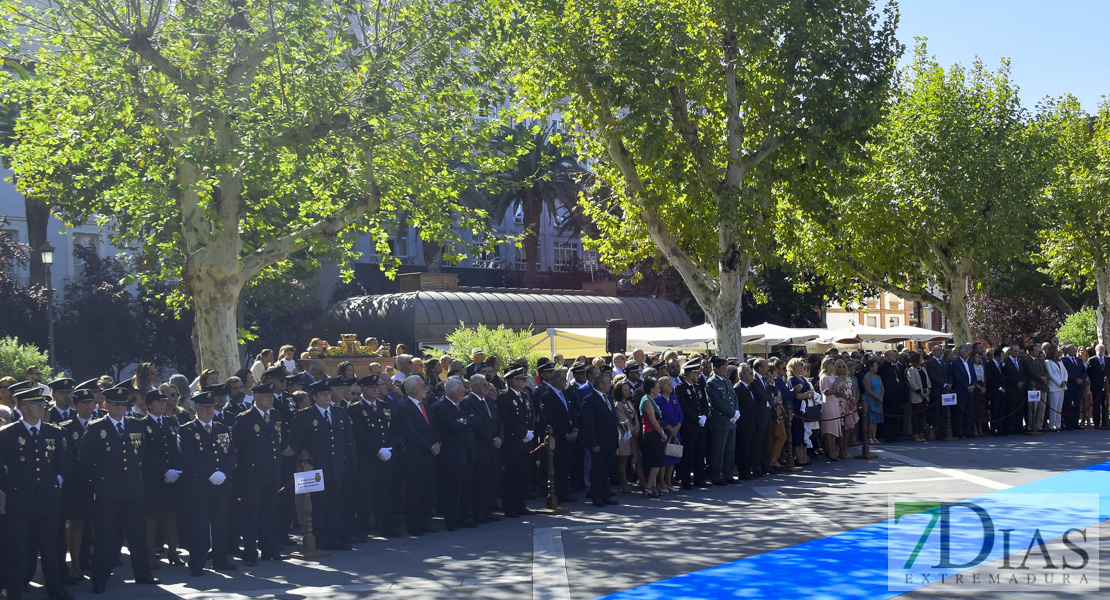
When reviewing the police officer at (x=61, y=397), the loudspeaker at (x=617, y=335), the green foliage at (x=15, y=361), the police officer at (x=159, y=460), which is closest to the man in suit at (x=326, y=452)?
the police officer at (x=159, y=460)

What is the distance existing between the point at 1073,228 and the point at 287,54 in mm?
25353

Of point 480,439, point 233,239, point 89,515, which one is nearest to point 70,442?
point 89,515

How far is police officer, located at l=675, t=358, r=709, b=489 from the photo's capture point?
15.1 m

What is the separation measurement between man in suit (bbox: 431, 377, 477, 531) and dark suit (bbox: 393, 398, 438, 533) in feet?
0.79

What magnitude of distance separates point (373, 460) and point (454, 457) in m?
1.03

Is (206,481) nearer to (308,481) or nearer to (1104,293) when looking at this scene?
(308,481)

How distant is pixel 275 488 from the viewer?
10984 mm

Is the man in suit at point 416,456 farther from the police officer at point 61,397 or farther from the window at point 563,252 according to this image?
the window at point 563,252

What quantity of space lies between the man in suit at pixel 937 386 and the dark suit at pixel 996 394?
114 centimetres

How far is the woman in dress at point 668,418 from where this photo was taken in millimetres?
14367

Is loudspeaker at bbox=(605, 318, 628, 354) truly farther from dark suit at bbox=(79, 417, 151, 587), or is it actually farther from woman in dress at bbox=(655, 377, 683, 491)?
dark suit at bbox=(79, 417, 151, 587)

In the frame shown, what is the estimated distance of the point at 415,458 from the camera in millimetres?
12328

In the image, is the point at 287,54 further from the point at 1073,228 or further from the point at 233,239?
the point at 1073,228

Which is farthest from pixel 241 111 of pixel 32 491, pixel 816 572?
pixel 816 572
